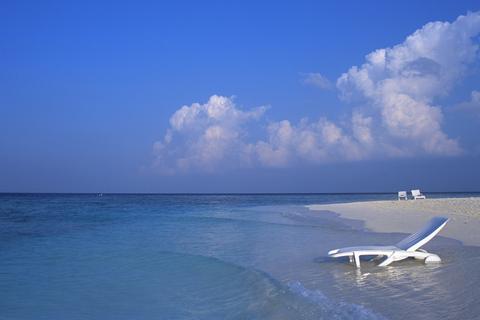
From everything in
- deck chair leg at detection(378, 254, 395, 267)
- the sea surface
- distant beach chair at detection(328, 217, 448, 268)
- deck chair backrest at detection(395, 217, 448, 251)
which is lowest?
the sea surface

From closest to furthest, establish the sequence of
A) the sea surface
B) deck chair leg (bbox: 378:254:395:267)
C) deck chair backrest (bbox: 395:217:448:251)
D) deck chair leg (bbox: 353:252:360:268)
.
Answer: the sea surface → deck chair leg (bbox: 378:254:395:267) → deck chair leg (bbox: 353:252:360:268) → deck chair backrest (bbox: 395:217:448:251)

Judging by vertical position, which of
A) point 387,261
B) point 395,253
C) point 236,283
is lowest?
point 236,283

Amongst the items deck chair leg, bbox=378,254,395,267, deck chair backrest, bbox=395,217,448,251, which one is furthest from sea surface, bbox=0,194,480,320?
deck chair backrest, bbox=395,217,448,251

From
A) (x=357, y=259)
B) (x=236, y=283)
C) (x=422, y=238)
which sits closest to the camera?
(x=236, y=283)

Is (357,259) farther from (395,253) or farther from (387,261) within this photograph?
(395,253)

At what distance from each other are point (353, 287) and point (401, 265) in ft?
9.60

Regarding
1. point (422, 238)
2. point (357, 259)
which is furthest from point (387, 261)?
point (422, 238)

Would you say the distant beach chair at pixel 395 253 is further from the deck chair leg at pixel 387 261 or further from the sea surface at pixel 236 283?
the sea surface at pixel 236 283

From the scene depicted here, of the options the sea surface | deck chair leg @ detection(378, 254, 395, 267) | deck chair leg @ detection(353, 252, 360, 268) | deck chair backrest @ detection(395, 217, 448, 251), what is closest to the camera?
the sea surface

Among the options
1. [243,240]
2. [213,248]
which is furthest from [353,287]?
[243,240]

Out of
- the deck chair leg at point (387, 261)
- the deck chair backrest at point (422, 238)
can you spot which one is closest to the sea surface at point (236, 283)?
the deck chair leg at point (387, 261)

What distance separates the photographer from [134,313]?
861cm

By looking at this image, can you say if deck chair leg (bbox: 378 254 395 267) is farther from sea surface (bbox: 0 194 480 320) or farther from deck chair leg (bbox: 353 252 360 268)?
deck chair leg (bbox: 353 252 360 268)

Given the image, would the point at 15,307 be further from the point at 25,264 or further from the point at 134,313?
the point at 25,264
